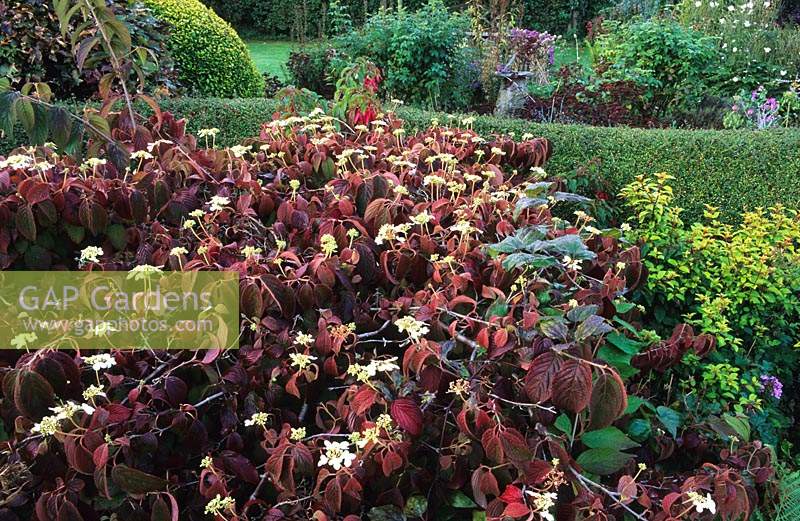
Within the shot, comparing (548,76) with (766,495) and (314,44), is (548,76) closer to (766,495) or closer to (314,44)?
(314,44)

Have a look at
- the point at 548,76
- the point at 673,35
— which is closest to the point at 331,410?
the point at 673,35

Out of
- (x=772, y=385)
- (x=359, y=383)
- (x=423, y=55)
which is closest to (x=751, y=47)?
(x=423, y=55)

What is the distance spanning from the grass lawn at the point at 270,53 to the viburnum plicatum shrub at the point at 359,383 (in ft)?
31.1

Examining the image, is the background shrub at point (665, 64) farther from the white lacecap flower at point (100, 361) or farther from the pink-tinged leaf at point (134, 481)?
the pink-tinged leaf at point (134, 481)

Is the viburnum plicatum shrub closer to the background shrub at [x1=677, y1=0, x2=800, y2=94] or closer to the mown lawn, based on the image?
the background shrub at [x1=677, y1=0, x2=800, y2=94]

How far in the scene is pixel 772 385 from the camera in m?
2.61

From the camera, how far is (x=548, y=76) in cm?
741

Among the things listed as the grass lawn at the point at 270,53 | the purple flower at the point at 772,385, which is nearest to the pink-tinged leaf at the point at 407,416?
the purple flower at the point at 772,385

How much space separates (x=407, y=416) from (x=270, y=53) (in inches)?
513

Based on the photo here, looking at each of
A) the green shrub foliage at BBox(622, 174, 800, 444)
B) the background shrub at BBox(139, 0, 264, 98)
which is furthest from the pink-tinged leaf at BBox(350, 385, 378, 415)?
the background shrub at BBox(139, 0, 264, 98)

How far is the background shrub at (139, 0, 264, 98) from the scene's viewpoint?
5.98 metres

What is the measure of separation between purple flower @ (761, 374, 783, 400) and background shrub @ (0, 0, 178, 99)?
347 centimetres

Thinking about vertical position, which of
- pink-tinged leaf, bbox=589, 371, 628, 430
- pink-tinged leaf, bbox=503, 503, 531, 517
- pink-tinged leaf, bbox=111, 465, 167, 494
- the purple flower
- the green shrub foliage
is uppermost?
pink-tinged leaf, bbox=589, 371, 628, 430

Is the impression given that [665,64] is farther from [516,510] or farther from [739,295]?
[516,510]
